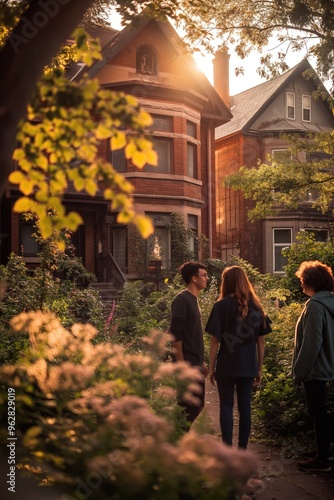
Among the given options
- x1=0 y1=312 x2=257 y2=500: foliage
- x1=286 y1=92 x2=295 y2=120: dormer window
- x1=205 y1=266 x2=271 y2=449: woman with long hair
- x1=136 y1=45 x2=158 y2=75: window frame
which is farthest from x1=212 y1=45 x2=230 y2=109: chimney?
x1=0 y1=312 x2=257 y2=500: foliage

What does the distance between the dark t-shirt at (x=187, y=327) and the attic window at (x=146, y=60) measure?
20550 mm

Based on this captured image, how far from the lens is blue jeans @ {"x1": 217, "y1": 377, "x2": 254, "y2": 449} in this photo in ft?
20.8

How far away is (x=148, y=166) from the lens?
25609 mm

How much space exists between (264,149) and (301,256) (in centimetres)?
1653

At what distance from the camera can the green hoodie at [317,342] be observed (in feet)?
21.1

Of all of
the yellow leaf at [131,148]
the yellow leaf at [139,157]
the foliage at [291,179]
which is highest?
the foliage at [291,179]

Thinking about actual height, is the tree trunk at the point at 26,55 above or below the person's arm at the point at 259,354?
above

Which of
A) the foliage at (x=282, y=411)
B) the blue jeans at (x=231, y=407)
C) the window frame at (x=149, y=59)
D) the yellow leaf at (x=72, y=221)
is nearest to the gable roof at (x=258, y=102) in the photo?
the window frame at (x=149, y=59)

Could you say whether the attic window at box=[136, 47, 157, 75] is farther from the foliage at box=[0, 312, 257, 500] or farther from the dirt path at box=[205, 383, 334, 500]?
the foliage at box=[0, 312, 257, 500]

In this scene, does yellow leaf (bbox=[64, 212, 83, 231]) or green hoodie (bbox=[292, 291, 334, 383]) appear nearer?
yellow leaf (bbox=[64, 212, 83, 231])

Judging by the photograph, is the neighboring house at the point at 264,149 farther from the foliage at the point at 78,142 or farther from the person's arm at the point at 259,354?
the foliage at the point at 78,142

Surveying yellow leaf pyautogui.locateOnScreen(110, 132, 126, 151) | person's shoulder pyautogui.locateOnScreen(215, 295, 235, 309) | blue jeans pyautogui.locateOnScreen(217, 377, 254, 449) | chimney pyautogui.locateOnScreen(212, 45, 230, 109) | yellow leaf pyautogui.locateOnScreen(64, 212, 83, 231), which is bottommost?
blue jeans pyautogui.locateOnScreen(217, 377, 254, 449)

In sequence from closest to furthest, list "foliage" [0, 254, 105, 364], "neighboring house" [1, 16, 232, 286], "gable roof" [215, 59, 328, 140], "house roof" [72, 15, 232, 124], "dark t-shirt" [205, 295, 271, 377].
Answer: "dark t-shirt" [205, 295, 271, 377] → "foliage" [0, 254, 105, 364] → "house roof" [72, 15, 232, 124] → "neighboring house" [1, 16, 232, 286] → "gable roof" [215, 59, 328, 140]

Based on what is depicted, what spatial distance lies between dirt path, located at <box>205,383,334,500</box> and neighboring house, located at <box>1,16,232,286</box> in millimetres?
16469
